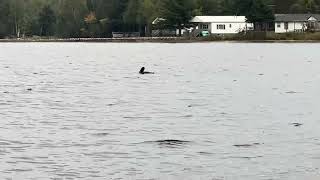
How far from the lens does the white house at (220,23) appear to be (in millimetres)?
174625

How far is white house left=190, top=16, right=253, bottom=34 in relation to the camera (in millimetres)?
174625

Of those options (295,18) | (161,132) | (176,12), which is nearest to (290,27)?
(295,18)

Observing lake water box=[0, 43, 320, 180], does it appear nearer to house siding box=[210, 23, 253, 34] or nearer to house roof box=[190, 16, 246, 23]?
house siding box=[210, 23, 253, 34]

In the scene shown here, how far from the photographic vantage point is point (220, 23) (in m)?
176

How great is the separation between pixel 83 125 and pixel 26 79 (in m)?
27.4

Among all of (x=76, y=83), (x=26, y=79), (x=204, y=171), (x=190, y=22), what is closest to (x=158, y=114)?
(x=204, y=171)

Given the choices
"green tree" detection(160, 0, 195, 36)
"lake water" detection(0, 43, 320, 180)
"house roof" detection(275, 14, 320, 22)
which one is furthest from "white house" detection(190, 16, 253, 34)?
"lake water" detection(0, 43, 320, 180)

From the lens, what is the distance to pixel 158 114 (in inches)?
1123

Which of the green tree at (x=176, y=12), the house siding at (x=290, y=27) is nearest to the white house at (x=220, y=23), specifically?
the green tree at (x=176, y=12)

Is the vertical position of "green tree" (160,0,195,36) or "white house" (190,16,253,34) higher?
"green tree" (160,0,195,36)

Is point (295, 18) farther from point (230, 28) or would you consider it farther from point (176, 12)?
point (176, 12)

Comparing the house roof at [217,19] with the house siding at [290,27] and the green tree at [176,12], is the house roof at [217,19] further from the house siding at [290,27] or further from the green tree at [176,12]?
the house siding at [290,27]

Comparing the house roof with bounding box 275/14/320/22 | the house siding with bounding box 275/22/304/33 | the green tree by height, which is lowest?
the house siding with bounding box 275/22/304/33

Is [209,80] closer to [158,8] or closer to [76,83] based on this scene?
[76,83]
